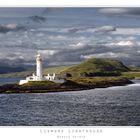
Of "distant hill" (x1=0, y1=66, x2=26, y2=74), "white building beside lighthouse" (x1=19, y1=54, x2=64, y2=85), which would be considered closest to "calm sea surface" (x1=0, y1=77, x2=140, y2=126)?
"white building beside lighthouse" (x1=19, y1=54, x2=64, y2=85)

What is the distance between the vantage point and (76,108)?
43.3 feet

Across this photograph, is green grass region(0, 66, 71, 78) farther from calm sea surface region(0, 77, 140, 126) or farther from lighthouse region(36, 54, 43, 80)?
calm sea surface region(0, 77, 140, 126)

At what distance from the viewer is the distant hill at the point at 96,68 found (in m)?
13.2

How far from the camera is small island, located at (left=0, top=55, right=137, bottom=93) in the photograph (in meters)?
13.2

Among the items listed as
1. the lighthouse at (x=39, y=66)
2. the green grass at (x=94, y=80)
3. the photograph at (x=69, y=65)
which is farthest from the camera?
the green grass at (x=94, y=80)

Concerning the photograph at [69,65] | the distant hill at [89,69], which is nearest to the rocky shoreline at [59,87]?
the photograph at [69,65]

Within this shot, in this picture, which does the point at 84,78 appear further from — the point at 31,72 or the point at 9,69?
the point at 9,69

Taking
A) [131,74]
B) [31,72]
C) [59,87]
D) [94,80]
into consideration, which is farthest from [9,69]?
[131,74]

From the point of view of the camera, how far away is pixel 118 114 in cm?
1320

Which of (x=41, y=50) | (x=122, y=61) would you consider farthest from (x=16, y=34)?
(x=122, y=61)

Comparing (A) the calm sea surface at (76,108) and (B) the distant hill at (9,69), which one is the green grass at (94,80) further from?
(B) the distant hill at (9,69)

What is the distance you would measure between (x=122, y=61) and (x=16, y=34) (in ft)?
3.61
